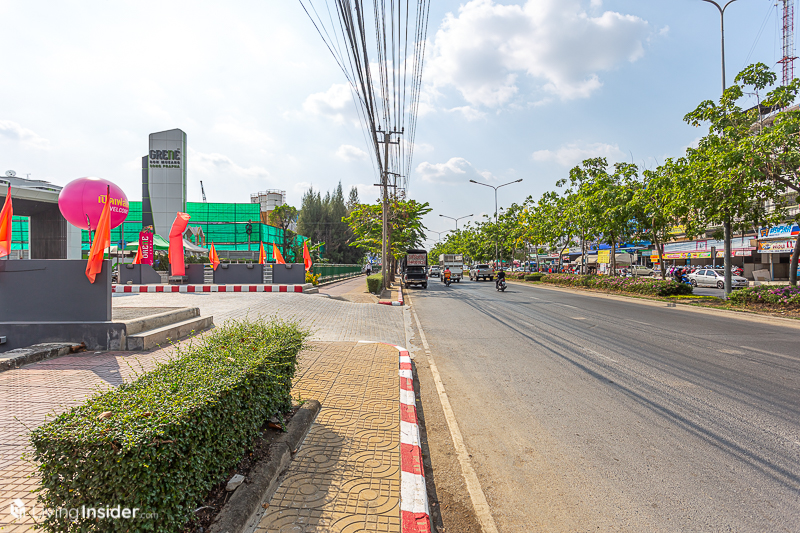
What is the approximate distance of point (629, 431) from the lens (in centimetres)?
472

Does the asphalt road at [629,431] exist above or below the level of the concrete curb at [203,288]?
below

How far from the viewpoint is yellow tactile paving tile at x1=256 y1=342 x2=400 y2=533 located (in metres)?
2.96

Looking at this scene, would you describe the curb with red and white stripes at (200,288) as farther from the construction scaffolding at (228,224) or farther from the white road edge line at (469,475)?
the construction scaffolding at (228,224)

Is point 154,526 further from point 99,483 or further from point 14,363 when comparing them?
point 14,363

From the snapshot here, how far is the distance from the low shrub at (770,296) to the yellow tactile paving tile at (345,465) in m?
15.3

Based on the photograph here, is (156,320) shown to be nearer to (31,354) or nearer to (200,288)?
(31,354)

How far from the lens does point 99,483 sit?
7.21 ft

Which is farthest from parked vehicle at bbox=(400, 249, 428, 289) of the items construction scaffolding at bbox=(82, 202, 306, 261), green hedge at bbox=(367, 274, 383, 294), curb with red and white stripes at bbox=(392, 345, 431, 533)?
construction scaffolding at bbox=(82, 202, 306, 261)

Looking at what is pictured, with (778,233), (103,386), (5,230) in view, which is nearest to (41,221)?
(5,230)

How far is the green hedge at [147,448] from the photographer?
2.20 metres

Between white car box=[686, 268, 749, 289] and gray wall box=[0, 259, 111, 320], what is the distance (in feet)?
113

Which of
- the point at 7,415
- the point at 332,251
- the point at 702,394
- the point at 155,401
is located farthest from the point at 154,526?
the point at 332,251

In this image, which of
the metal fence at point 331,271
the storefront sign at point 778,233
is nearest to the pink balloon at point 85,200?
the metal fence at point 331,271

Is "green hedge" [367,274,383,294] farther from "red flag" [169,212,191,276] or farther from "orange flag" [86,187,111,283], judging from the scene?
"orange flag" [86,187,111,283]
